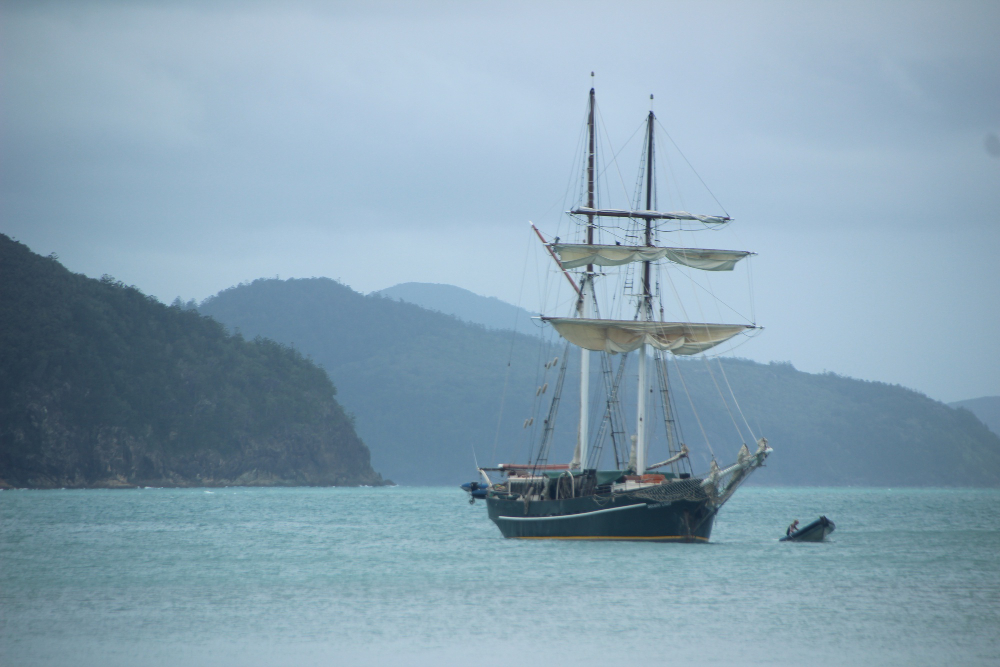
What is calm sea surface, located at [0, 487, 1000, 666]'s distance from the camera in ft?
76.8

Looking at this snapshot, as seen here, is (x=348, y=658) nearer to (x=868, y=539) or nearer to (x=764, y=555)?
(x=764, y=555)

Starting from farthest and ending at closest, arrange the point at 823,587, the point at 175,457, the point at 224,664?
the point at 175,457 → the point at 823,587 → the point at 224,664

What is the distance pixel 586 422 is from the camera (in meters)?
54.7

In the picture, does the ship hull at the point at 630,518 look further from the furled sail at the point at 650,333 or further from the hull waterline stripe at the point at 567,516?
the furled sail at the point at 650,333

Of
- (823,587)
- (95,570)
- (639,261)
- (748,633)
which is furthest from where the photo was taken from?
(639,261)

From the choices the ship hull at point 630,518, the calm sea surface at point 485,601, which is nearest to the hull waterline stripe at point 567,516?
the ship hull at point 630,518

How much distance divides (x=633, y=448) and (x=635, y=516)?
19.2 feet

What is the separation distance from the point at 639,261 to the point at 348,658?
3337 centimetres

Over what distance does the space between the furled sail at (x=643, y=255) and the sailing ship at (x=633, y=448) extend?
0.05m

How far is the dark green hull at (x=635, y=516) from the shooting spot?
146 ft

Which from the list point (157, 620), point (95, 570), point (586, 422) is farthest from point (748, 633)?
point (586, 422)

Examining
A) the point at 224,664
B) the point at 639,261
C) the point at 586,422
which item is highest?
the point at 639,261

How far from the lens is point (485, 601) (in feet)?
101

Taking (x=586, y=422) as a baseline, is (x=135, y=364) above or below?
above
